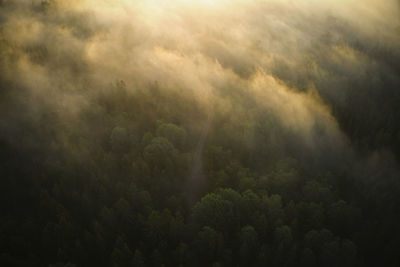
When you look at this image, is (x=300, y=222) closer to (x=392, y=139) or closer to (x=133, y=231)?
(x=133, y=231)

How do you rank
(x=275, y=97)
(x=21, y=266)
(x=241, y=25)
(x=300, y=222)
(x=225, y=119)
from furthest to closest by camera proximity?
(x=241, y=25) → (x=275, y=97) → (x=225, y=119) → (x=300, y=222) → (x=21, y=266)

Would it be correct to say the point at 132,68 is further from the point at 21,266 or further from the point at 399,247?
the point at 399,247

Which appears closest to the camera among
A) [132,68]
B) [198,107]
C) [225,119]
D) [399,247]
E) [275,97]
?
[399,247]

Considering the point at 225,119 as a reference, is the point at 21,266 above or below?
below

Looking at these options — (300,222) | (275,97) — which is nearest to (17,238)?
(300,222)

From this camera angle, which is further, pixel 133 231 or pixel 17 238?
pixel 133 231

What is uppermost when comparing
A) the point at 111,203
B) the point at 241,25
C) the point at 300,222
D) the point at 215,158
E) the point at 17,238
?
the point at 241,25
